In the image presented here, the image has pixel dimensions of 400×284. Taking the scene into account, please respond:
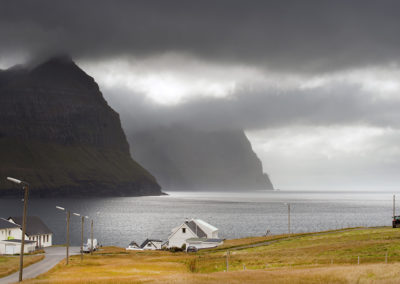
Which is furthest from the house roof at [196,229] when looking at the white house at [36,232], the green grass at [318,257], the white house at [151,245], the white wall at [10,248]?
the green grass at [318,257]

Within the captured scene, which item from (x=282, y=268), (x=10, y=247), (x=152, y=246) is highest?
(x=282, y=268)

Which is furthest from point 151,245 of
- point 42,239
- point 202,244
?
point 42,239

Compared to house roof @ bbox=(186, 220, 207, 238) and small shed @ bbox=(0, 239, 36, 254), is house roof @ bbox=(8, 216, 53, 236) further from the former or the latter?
Result: house roof @ bbox=(186, 220, 207, 238)

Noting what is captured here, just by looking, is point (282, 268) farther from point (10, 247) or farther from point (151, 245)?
point (10, 247)

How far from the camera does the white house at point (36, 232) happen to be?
4844 inches

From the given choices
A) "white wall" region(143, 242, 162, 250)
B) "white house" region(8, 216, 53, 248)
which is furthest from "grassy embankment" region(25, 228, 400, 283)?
"white house" region(8, 216, 53, 248)

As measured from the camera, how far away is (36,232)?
126 meters

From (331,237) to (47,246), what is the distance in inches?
3000

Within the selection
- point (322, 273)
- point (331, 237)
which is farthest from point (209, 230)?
point (322, 273)

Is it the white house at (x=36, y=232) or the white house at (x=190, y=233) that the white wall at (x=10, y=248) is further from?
the white house at (x=190, y=233)

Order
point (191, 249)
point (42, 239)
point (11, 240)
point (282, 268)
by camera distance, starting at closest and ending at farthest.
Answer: point (282, 268)
point (191, 249)
point (11, 240)
point (42, 239)

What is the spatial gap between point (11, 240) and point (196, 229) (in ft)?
146

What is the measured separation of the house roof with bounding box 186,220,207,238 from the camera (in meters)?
124

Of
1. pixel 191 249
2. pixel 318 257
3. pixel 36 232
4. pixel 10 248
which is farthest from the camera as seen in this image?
pixel 36 232
